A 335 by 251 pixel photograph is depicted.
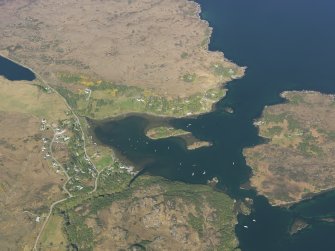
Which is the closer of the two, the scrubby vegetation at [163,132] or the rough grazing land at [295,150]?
the rough grazing land at [295,150]

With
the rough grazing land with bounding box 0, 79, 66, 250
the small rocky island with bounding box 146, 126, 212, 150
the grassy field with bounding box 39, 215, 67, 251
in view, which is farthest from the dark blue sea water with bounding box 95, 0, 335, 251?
the grassy field with bounding box 39, 215, 67, 251

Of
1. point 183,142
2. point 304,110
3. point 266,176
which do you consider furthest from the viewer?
point 304,110

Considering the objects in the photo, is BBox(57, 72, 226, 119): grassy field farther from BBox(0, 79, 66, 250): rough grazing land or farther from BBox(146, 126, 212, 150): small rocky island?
BBox(146, 126, 212, 150): small rocky island

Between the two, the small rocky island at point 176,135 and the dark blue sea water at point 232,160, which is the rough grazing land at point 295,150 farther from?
the small rocky island at point 176,135

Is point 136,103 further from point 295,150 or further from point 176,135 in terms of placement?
point 295,150

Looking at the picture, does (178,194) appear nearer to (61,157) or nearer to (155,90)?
(61,157)

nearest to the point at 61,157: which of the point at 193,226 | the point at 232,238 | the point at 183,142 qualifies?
the point at 183,142

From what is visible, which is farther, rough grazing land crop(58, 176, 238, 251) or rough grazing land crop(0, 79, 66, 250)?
rough grazing land crop(0, 79, 66, 250)

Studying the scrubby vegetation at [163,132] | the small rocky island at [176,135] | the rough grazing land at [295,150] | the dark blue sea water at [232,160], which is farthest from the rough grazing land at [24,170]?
the rough grazing land at [295,150]
